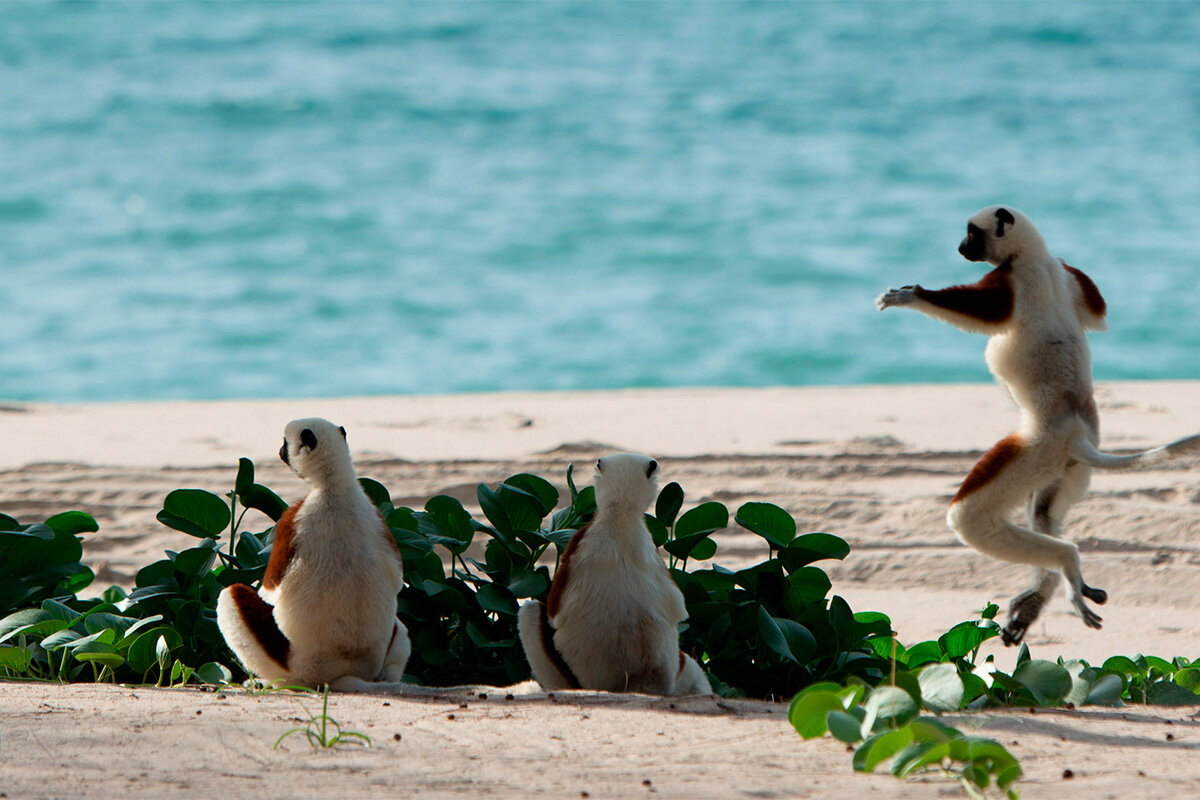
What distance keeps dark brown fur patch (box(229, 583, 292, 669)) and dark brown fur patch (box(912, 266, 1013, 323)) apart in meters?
2.13

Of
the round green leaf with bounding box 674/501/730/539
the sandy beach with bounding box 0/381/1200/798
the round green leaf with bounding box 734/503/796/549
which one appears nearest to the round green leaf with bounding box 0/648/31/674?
the sandy beach with bounding box 0/381/1200/798

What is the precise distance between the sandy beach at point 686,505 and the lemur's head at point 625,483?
1.84 feet

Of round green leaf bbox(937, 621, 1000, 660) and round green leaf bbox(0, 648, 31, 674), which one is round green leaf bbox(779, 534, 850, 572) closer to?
round green leaf bbox(937, 621, 1000, 660)

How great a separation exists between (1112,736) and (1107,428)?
474cm

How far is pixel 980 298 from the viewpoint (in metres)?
3.61

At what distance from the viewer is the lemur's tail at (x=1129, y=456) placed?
3363 mm

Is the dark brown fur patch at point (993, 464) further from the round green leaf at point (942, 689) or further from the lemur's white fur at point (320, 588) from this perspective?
the lemur's white fur at point (320, 588)

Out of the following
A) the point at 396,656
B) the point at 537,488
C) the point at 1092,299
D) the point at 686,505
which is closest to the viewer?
the point at 1092,299

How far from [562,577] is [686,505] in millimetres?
2831

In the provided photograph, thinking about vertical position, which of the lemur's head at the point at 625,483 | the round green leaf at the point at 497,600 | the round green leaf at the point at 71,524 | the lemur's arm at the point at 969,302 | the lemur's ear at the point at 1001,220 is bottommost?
the round green leaf at the point at 497,600

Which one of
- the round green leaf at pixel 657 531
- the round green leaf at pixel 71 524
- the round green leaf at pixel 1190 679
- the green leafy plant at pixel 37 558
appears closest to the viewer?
the round green leaf at pixel 1190 679

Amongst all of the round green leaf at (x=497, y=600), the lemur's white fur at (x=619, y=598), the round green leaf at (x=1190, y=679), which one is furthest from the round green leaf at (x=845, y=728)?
the round green leaf at (x=1190, y=679)

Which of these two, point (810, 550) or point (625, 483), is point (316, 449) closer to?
point (625, 483)

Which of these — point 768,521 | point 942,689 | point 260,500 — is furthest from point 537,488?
point 942,689
